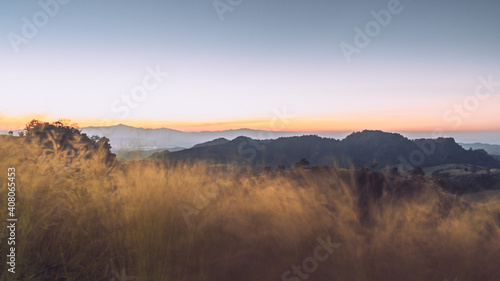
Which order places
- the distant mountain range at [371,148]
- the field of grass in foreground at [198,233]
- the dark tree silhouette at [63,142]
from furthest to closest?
the distant mountain range at [371,148] < the dark tree silhouette at [63,142] < the field of grass in foreground at [198,233]

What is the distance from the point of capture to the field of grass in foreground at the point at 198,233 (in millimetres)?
3615

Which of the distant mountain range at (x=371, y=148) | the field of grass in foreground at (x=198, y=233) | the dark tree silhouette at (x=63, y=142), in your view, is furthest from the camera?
the distant mountain range at (x=371, y=148)

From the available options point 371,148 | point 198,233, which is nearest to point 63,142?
point 198,233

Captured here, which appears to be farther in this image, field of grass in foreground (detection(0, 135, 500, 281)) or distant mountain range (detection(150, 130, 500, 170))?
distant mountain range (detection(150, 130, 500, 170))

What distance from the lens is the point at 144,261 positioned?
3.70 m

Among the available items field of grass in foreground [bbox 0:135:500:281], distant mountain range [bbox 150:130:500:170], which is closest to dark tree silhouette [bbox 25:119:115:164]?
field of grass in foreground [bbox 0:135:500:281]

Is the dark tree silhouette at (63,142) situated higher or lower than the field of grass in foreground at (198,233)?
higher

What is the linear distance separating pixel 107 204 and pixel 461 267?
16.5 feet

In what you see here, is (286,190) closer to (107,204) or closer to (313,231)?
(313,231)

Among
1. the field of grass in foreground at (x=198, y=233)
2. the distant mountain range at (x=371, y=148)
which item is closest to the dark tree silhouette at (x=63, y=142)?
the field of grass in foreground at (x=198, y=233)

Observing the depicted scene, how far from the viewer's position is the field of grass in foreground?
3.62 m

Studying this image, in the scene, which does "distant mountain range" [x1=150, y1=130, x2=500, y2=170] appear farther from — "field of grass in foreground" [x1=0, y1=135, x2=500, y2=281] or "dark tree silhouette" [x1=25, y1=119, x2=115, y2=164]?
"field of grass in foreground" [x1=0, y1=135, x2=500, y2=281]

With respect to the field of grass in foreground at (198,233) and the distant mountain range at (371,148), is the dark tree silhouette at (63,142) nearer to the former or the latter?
the field of grass in foreground at (198,233)

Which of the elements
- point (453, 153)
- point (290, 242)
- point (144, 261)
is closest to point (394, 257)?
point (290, 242)
